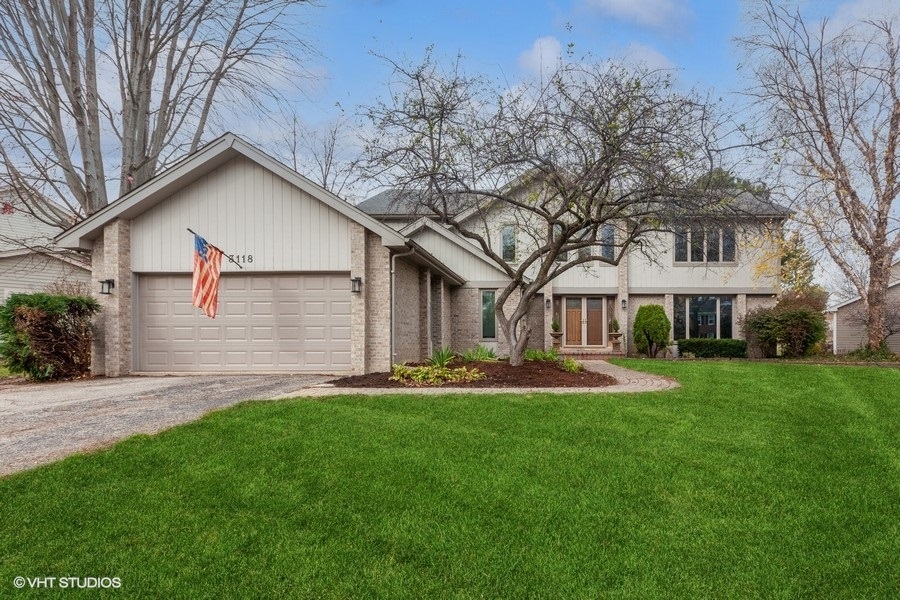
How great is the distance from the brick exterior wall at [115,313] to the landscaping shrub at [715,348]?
16.8 meters

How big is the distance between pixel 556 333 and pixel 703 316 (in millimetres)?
5762

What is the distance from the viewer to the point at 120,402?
8297mm

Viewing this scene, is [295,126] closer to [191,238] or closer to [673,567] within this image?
[191,238]

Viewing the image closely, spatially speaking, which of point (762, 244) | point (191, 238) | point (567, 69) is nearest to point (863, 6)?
point (762, 244)

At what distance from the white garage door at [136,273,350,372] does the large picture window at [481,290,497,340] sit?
7.81 meters

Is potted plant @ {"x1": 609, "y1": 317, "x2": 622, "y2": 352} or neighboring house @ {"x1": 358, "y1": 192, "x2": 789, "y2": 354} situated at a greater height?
neighboring house @ {"x1": 358, "y1": 192, "x2": 789, "y2": 354}

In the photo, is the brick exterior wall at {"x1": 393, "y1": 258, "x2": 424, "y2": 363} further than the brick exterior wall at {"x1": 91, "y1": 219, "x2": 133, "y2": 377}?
Yes

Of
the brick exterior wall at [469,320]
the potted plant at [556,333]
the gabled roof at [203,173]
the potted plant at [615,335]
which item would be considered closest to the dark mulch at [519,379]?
the gabled roof at [203,173]

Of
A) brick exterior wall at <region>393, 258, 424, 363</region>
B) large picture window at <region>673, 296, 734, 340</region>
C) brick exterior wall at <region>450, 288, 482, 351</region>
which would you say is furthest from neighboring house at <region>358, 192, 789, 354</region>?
brick exterior wall at <region>393, 258, 424, 363</region>

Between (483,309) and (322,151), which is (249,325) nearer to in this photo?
(483,309)

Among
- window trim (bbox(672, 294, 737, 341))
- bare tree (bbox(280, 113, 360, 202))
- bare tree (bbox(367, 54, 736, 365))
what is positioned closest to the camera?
bare tree (bbox(367, 54, 736, 365))

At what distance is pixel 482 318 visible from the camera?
1936cm

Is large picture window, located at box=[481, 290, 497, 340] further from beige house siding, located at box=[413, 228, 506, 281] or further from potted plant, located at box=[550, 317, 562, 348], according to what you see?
potted plant, located at box=[550, 317, 562, 348]

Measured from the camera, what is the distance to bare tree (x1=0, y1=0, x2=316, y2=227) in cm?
1437
